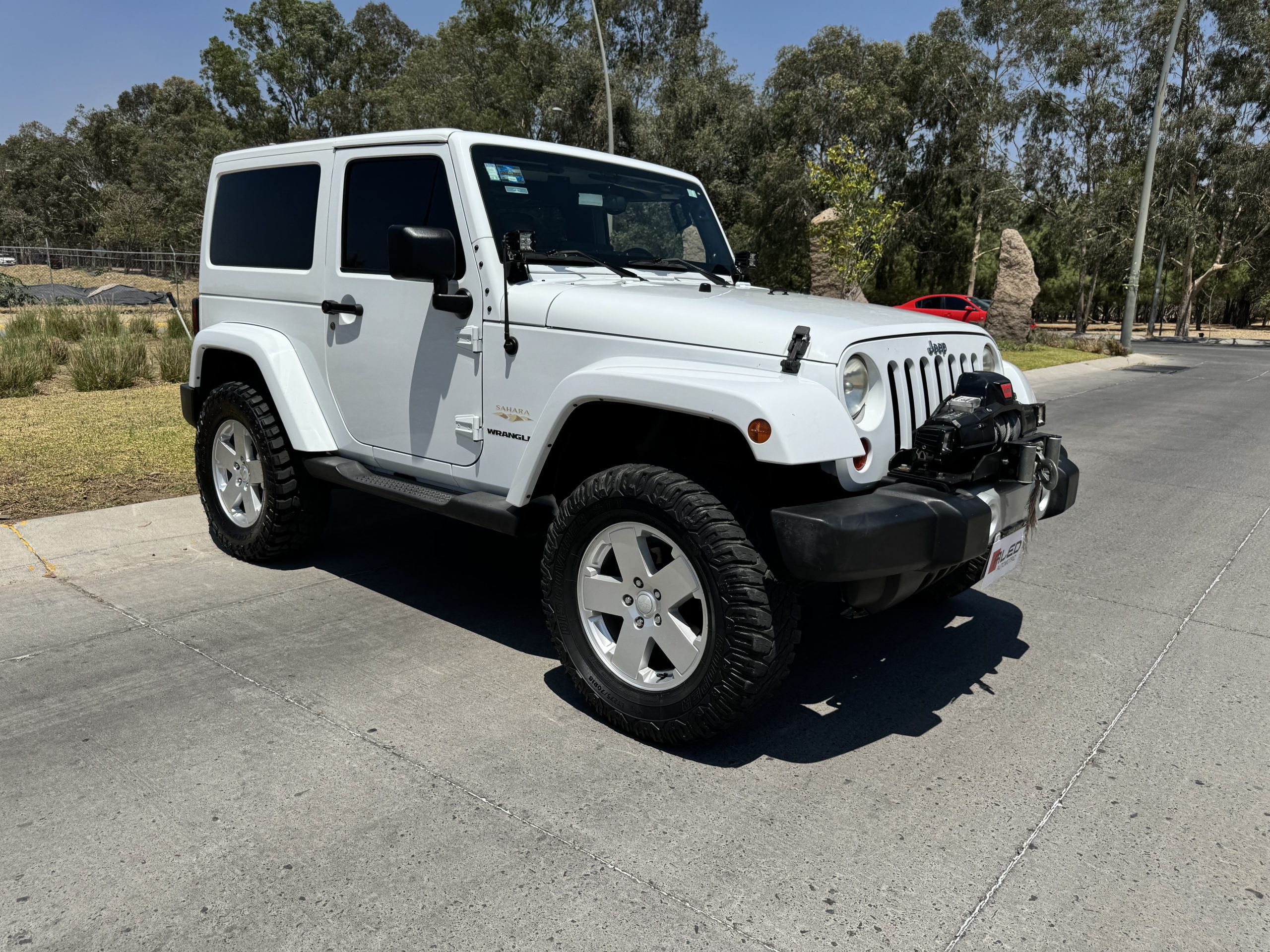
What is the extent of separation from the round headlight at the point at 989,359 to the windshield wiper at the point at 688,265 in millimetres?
1228

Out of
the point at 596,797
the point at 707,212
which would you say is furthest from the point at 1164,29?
the point at 596,797

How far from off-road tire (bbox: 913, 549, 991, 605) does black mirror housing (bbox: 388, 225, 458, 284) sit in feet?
7.18

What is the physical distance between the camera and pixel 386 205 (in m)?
4.14

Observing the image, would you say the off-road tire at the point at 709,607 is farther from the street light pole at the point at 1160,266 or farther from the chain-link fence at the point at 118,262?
the street light pole at the point at 1160,266

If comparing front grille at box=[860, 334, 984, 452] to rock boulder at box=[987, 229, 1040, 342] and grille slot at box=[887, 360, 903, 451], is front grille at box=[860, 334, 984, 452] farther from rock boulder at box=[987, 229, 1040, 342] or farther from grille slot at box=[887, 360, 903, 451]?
rock boulder at box=[987, 229, 1040, 342]

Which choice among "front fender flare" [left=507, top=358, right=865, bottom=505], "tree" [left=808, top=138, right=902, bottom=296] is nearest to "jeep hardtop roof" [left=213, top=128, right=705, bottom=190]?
"front fender flare" [left=507, top=358, right=865, bottom=505]

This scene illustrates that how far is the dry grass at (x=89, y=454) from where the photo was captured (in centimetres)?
627

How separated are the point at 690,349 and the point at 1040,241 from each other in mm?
52851

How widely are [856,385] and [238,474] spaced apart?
3.45 m

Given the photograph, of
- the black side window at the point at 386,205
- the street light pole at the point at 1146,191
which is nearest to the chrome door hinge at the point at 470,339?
the black side window at the point at 386,205

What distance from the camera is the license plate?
10.9 feet

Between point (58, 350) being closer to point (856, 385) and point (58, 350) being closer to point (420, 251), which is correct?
point (420, 251)

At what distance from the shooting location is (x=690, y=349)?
10.3ft

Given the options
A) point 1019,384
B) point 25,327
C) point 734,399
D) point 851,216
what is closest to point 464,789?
point 734,399
